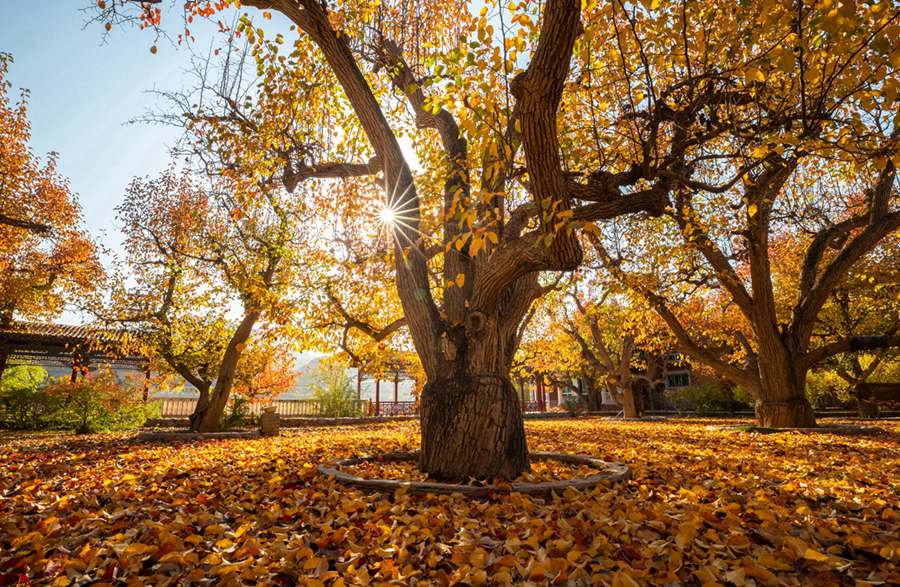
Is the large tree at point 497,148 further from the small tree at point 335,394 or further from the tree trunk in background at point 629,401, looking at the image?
the small tree at point 335,394

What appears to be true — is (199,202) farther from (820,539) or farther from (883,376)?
(883,376)

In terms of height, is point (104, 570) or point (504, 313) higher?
point (504, 313)

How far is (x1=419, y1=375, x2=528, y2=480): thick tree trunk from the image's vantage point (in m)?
4.28

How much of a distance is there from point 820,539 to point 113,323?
15.0 meters

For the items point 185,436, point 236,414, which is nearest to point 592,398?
point 236,414

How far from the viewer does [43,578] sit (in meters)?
2.24

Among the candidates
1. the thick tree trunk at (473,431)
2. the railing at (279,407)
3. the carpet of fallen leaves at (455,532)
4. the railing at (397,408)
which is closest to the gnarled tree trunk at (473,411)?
the thick tree trunk at (473,431)

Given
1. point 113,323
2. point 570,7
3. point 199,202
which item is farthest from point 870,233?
point 113,323

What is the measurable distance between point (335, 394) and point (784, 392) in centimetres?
1724

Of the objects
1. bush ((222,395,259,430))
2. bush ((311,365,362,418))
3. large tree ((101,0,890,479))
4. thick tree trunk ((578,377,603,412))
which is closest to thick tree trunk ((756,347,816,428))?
large tree ((101,0,890,479))

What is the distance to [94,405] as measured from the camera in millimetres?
13711

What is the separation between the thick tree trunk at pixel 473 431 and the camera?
428 cm

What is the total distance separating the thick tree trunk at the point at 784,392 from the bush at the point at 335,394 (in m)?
16.1

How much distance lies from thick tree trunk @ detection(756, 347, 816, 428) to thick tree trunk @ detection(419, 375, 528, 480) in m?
7.86
